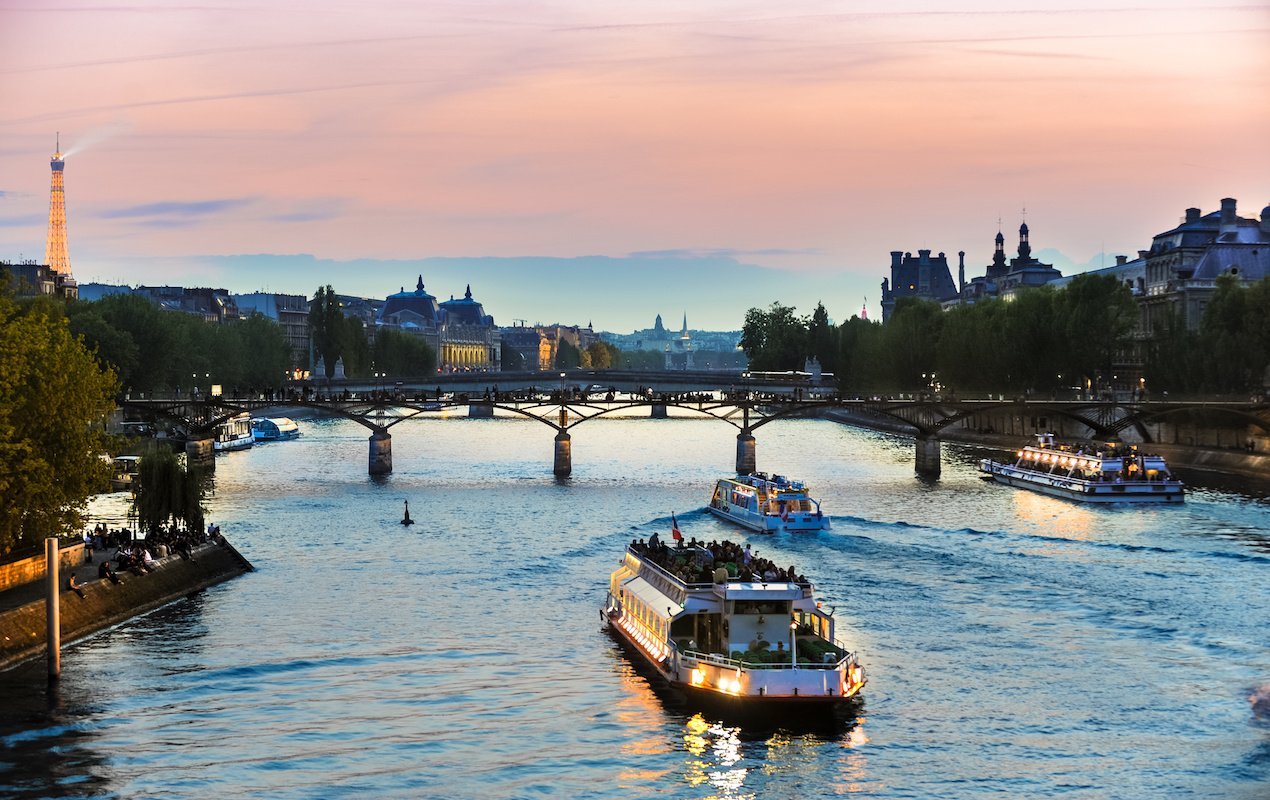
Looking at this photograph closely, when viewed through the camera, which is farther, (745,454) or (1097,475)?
(745,454)

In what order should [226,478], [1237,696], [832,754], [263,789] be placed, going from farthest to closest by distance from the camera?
[226,478]
[1237,696]
[832,754]
[263,789]

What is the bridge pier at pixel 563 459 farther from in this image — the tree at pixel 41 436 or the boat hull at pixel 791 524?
the tree at pixel 41 436

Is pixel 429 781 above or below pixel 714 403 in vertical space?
below

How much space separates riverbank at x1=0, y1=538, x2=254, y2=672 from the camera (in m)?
49.5

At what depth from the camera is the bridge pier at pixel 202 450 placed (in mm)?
123562

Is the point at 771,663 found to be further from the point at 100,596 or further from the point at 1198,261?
the point at 1198,261

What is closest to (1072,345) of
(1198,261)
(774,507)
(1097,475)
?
(1198,261)

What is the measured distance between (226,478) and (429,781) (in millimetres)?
76604

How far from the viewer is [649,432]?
18225 centimetres

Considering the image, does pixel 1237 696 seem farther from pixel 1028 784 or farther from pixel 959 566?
pixel 959 566

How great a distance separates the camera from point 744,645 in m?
47.6

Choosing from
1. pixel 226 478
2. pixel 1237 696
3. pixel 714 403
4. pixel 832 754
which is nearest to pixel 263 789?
pixel 832 754

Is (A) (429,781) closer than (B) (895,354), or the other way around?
(A) (429,781)

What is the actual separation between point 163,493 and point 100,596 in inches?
507
